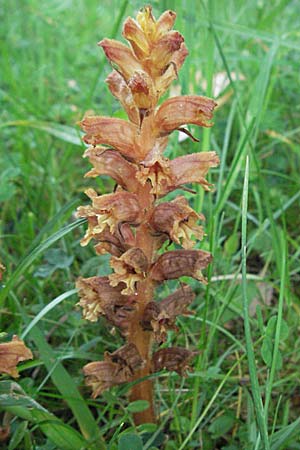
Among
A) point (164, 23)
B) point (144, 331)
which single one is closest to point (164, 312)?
point (144, 331)

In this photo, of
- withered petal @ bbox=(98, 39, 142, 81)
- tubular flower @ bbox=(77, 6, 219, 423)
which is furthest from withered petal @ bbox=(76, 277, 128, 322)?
withered petal @ bbox=(98, 39, 142, 81)

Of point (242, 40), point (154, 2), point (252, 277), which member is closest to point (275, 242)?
point (252, 277)

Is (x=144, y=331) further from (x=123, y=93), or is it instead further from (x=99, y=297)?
(x=123, y=93)

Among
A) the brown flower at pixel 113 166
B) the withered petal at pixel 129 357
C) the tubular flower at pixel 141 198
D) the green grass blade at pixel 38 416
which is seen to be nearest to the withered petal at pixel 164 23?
the tubular flower at pixel 141 198

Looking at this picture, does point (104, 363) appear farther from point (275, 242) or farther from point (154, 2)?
point (154, 2)

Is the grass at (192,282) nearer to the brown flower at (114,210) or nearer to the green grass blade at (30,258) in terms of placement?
the green grass blade at (30,258)

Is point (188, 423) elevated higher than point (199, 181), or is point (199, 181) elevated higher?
point (199, 181)

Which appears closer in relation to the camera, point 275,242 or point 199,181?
point 199,181
